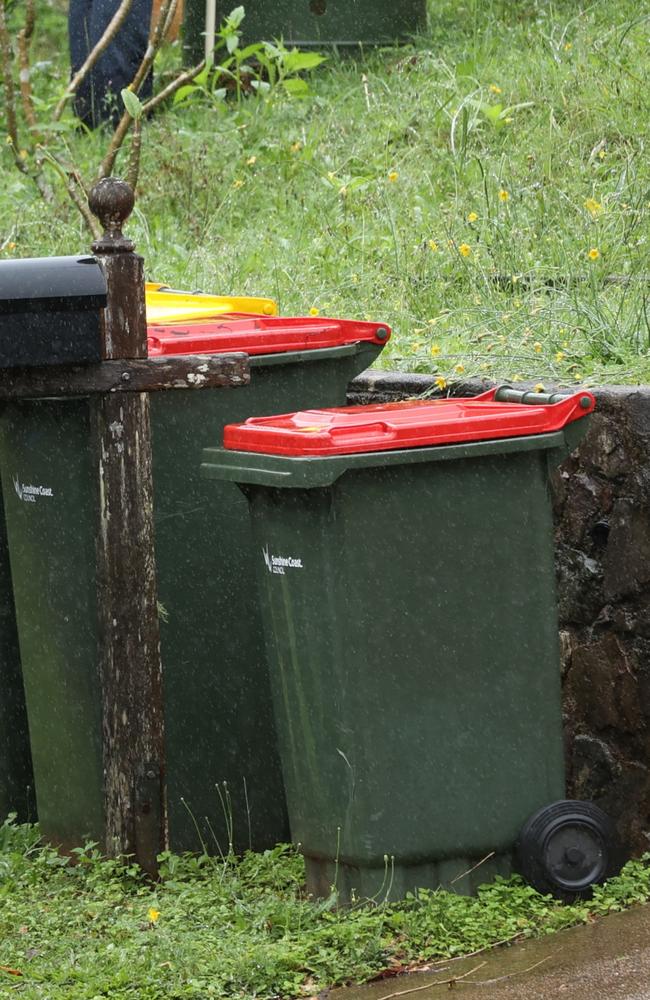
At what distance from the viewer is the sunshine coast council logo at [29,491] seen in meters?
4.24

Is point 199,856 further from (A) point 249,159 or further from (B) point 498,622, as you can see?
(A) point 249,159

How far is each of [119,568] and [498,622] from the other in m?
1.00

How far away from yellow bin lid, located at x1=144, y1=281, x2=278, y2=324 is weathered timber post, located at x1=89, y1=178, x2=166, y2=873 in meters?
0.52

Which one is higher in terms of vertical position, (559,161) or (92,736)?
(559,161)

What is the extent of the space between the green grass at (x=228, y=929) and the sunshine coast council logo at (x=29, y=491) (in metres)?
0.95

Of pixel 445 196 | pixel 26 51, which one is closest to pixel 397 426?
pixel 445 196

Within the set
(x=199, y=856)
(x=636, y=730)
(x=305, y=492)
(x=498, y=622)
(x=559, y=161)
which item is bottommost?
(x=199, y=856)

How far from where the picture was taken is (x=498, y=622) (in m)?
3.71

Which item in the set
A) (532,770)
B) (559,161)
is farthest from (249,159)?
(532,770)

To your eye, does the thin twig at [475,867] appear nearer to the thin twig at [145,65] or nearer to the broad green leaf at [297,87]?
the thin twig at [145,65]

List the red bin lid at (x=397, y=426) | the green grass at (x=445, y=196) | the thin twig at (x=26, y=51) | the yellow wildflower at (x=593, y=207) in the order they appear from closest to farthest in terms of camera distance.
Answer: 1. the red bin lid at (x=397, y=426)
2. the green grass at (x=445, y=196)
3. the yellow wildflower at (x=593, y=207)
4. the thin twig at (x=26, y=51)

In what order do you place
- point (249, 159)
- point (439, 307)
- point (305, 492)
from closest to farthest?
point (305, 492), point (439, 307), point (249, 159)

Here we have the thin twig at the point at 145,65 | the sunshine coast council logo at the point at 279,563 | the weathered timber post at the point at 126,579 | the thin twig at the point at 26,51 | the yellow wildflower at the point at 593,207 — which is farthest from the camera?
the thin twig at the point at 26,51

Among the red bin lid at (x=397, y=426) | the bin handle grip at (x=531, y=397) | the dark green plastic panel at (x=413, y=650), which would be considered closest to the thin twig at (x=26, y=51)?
the bin handle grip at (x=531, y=397)
